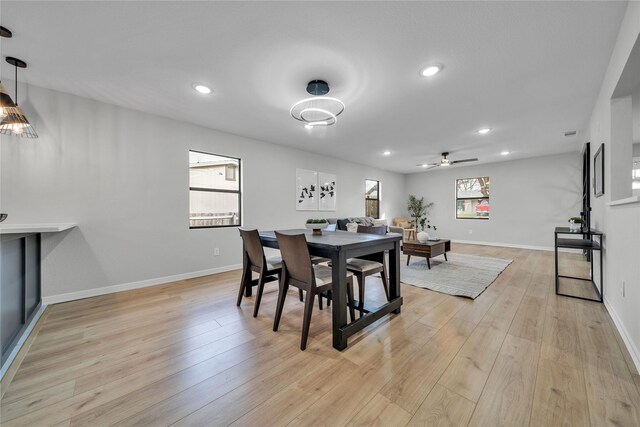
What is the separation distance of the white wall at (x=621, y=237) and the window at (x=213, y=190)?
14.7ft

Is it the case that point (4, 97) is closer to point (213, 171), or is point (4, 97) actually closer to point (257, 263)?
point (213, 171)

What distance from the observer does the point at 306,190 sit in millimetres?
5406

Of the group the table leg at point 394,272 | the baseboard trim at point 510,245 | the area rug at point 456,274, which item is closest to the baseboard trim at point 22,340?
the table leg at point 394,272

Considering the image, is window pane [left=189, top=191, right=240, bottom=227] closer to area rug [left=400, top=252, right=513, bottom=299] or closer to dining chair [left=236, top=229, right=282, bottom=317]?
dining chair [left=236, top=229, right=282, bottom=317]

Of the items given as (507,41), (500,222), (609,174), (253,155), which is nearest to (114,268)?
(253,155)

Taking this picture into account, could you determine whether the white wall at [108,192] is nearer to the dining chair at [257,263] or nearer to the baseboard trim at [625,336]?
the dining chair at [257,263]

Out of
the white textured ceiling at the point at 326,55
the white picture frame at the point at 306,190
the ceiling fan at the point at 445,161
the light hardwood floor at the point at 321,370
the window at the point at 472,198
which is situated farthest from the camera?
the window at the point at 472,198

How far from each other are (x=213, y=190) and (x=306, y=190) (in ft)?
6.61

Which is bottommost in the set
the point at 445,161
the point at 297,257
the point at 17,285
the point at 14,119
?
the point at 17,285

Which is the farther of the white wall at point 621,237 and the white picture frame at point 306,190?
the white picture frame at point 306,190

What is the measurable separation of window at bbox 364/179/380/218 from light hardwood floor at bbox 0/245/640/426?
4.85m

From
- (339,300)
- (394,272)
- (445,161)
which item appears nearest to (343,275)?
(339,300)

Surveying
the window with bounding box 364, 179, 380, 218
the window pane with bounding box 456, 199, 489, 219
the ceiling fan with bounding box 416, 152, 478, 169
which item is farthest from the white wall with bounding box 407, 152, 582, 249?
the window with bounding box 364, 179, 380, 218

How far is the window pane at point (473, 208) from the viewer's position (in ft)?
22.9
